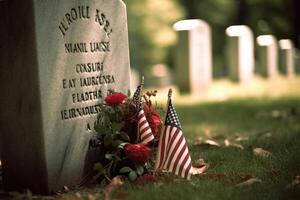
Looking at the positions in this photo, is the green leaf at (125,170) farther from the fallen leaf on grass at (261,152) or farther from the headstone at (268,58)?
the headstone at (268,58)

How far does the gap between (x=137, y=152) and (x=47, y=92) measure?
885mm

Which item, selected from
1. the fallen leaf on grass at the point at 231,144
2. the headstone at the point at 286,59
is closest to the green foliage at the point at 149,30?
the headstone at the point at 286,59

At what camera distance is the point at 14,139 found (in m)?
5.07

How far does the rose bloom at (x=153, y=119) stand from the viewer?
5.43 metres

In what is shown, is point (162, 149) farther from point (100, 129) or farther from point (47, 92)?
point (47, 92)

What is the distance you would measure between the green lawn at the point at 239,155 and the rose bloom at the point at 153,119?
601 mm

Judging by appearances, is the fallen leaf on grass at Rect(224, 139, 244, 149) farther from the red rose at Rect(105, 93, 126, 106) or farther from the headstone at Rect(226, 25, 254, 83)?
the headstone at Rect(226, 25, 254, 83)

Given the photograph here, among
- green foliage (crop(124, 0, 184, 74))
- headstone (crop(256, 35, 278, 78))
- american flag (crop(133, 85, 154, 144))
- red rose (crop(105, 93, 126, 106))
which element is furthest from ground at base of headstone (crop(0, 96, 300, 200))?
green foliage (crop(124, 0, 184, 74))

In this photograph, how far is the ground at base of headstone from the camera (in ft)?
14.8

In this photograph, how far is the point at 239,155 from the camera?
20.2 feet

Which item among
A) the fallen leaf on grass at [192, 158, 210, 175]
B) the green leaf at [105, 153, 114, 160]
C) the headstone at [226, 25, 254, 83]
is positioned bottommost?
the fallen leaf on grass at [192, 158, 210, 175]

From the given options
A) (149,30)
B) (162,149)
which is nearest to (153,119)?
(162,149)

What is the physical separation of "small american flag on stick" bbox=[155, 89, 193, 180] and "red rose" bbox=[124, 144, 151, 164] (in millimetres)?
163

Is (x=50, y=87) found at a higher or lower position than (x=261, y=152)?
higher
